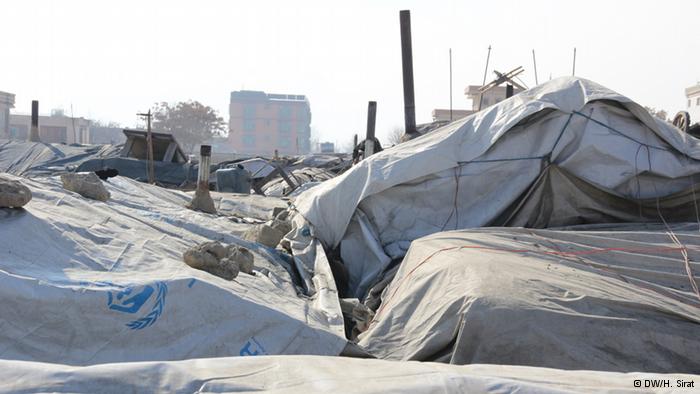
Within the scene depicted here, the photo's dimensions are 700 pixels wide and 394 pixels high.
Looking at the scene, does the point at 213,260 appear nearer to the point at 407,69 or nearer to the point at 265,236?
the point at 265,236

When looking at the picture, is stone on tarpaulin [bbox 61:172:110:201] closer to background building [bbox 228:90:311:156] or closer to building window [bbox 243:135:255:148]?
background building [bbox 228:90:311:156]

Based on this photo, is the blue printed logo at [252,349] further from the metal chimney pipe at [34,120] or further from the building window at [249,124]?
the building window at [249,124]

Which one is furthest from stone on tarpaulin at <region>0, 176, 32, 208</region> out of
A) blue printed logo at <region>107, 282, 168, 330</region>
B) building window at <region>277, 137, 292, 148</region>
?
building window at <region>277, 137, 292, 148</region>

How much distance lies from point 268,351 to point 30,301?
3.94 ft

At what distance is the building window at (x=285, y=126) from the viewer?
277ft

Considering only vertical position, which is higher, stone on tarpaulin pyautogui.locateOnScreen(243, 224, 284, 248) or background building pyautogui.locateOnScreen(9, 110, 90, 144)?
background building pyautogui.locateOnScreen(9, 110, 90, 144)

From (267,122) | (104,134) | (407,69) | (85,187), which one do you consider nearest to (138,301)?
(85,187)

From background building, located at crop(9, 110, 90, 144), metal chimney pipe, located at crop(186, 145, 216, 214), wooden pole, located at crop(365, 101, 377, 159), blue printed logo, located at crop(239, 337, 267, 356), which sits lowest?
blue printed logo, located at crop(239, 337, 267, 356)

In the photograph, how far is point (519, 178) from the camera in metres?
6.46

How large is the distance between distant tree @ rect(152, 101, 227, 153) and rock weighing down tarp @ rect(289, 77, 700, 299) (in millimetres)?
48715

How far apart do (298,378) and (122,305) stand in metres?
1.74

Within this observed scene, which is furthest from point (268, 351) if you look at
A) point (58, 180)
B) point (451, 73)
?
point (451, 73)

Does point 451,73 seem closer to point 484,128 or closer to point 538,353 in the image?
point 484,128

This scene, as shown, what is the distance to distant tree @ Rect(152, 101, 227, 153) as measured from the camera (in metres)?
53.3
